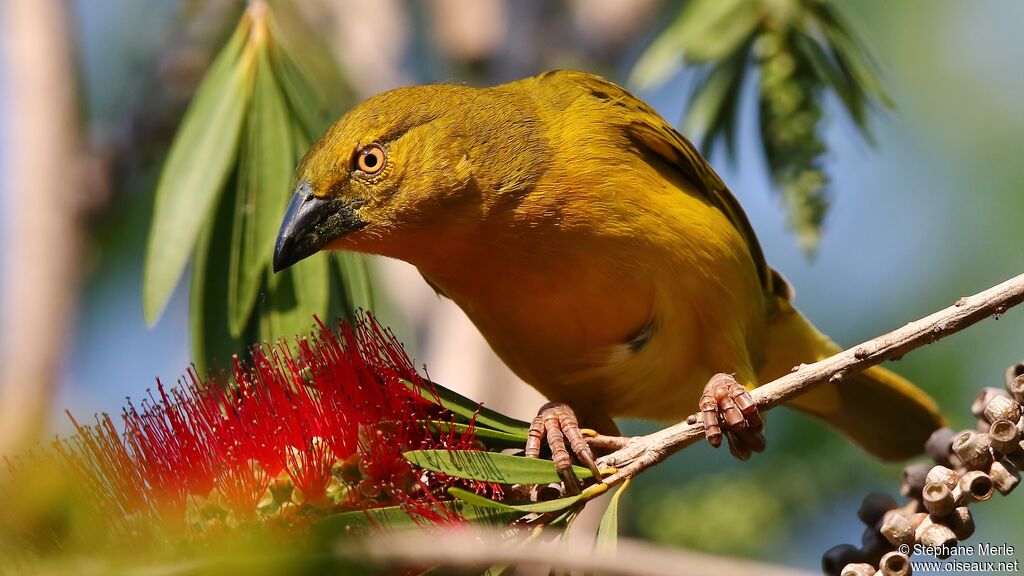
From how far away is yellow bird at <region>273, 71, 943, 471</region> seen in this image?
3768 mm

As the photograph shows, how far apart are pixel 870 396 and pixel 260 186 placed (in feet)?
9.04

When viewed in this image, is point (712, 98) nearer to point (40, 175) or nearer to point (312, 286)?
point (312, 286)

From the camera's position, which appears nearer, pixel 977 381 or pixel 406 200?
pixel 406 200

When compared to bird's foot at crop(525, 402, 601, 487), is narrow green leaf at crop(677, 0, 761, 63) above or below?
above

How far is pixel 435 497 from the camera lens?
272 centimetres

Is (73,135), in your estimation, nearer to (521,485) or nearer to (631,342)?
(631,342)

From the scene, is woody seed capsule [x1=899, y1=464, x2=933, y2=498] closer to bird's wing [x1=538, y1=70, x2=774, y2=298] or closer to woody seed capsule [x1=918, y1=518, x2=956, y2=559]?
woody seed capsule [x1=918, y1=518, x2=956, y2=559]

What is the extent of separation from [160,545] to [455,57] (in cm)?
544

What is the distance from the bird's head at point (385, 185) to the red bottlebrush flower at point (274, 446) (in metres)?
0.88

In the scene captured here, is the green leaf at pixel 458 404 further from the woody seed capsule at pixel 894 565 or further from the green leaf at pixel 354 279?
the green leaf at pixel 354 279

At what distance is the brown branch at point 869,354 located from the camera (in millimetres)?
2653

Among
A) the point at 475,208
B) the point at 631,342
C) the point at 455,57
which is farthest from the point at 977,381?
the point at 475,208

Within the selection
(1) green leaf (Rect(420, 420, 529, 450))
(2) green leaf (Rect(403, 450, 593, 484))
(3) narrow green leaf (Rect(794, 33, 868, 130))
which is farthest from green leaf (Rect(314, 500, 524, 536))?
(3) narrow green leaf (Rect(794, 33, 868, 130))

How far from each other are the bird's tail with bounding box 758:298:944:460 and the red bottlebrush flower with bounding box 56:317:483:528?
2233 millimetres
